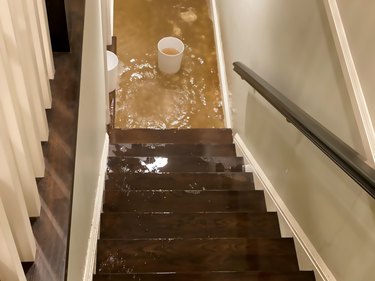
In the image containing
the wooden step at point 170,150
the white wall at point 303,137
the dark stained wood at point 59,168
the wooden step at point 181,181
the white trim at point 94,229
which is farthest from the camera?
the wooden step at point 170,150

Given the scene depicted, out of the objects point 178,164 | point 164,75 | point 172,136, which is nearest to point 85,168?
point 178,164

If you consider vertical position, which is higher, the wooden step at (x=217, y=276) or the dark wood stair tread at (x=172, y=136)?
the dark wood stair tread at (x=172, y=136)

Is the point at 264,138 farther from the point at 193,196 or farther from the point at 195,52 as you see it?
the point at 195,52

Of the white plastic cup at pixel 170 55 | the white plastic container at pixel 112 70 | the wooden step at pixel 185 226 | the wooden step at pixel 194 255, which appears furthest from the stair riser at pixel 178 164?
the white plastic cup at pixel 170 55

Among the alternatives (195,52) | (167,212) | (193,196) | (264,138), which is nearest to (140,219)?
(167,212)

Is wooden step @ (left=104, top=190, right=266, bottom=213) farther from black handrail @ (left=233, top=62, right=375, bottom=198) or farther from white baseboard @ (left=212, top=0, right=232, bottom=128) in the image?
white baseboard @ (left=212, top=0, right=232, bottom=128)

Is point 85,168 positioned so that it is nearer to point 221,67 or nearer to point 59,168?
point 59,168

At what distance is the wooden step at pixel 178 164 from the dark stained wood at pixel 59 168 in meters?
1.95

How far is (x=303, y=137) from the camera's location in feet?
8.51

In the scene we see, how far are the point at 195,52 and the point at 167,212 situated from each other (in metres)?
2.72

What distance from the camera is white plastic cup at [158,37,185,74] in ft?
16.0

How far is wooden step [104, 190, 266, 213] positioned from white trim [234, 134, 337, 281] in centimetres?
15

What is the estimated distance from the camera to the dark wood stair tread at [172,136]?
419cm

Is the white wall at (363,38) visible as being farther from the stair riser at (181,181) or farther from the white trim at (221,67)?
the white trim at (221,67)
